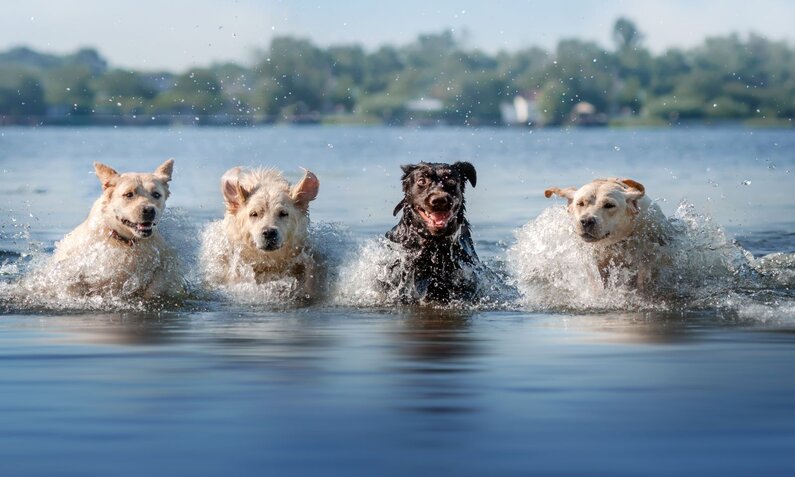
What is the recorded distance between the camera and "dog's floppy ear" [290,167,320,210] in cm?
1399

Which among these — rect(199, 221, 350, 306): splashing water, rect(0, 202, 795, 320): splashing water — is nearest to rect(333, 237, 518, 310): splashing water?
rect(0, 202, 795, 320): splashing water

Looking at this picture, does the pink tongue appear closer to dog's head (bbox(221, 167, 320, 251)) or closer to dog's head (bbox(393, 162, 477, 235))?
dog's head (bbox(393, 162, 477, 235))

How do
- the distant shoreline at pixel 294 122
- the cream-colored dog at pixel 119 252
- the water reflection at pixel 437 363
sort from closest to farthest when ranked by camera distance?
the water reflection at pixel 437 363 → the cream-colored dog at pixel 119 252 → the distant shoreline at pixel 294 122

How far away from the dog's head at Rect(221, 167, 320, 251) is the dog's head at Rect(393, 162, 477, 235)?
2.83 feet

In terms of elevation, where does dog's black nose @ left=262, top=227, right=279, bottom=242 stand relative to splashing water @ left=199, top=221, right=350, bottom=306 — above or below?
above

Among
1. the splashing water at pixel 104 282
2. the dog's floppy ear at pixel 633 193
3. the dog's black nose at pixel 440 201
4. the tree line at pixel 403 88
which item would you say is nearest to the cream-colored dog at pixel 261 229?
the splashing water at pixel 104 282

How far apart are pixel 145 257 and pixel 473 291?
2.75 m

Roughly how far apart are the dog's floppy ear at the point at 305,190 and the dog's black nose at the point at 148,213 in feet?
4.38

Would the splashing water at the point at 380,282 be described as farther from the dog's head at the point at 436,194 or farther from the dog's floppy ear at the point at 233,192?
the dog's floppy ear at the point at 233,192

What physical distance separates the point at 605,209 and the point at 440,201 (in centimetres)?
133

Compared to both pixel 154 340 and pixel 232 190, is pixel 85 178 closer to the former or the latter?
pixel 232 190

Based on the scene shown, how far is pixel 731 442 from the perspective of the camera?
25.7 ft

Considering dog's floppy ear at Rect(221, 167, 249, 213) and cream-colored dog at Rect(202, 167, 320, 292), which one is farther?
dog's floppy ear at Rect(221, 167, 249, 213)

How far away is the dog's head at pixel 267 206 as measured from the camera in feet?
45.2
